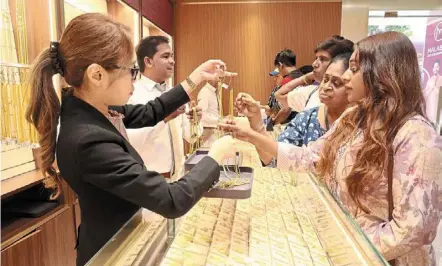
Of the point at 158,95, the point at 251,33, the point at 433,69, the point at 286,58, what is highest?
the point at 251,33

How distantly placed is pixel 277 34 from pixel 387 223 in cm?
501

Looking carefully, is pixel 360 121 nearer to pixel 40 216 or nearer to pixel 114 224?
pixel 114 224

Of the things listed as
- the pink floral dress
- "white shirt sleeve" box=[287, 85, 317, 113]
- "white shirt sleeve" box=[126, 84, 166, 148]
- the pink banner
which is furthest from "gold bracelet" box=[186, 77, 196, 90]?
the pink banner

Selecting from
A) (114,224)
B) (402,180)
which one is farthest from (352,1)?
(114,224)

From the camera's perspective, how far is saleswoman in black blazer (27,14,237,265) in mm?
788

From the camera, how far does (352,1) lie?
5254 mm

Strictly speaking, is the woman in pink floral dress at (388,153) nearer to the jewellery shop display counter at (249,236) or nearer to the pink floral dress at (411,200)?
the pink floral dress at (411,200)

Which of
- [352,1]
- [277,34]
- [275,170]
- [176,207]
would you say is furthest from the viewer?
[277,34]

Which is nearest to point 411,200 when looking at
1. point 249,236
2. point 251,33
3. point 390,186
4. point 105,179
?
point 390,186

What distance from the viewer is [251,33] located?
18.7 ft

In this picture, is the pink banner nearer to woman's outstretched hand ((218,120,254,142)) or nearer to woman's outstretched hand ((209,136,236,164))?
woman's outstretched hand ((218,120,254,142))

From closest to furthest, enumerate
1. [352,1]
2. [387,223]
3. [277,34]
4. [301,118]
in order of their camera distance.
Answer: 1. [387,223]
2. [301,118]
3. [352,1]
4. [277,34]

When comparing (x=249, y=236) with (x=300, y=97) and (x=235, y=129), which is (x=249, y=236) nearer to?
(x=235, y=129)

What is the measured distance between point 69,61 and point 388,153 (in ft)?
2.90
